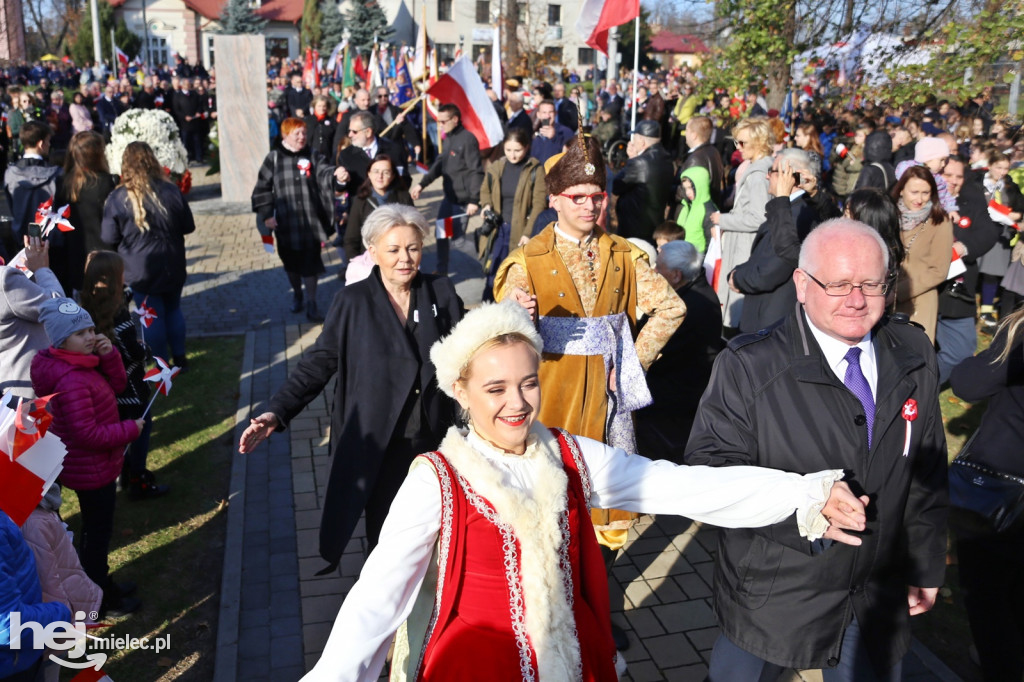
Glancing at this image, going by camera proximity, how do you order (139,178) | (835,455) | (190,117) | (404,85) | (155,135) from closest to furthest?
(835,455)
(139,178)
(155,135)
(404,85)
(190,117)

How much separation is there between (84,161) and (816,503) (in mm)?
7353

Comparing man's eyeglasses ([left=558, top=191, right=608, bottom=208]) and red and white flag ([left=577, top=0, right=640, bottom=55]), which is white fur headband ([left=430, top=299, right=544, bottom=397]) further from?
red and white flag ([left=577, top=0, right=640, bottom=55])

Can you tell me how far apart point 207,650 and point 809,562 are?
2.98 m

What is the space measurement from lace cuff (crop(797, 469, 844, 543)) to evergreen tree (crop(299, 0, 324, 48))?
65164mm

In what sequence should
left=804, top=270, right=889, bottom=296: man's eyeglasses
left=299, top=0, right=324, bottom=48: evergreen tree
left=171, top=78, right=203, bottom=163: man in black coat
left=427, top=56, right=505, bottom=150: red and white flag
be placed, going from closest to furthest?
left=804, top=270, right=889, bottom=296: man's eyeglasses → left=427, top=56, right=505, bottom=150: red and white flag → left=171, top=78, right=203, bottom=163: man in black coat → left=299, top=0, right=324, bottom=48: evergreen tree

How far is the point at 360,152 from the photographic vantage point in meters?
9.18

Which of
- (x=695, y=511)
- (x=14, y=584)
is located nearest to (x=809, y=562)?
(x=695, y=511)

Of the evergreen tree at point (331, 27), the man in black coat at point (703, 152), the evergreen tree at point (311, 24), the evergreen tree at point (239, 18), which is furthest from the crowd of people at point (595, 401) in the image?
the evergreen tree at point (311, 24)

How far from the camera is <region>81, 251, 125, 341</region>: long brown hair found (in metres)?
5.27

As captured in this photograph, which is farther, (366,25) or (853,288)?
(366,25)

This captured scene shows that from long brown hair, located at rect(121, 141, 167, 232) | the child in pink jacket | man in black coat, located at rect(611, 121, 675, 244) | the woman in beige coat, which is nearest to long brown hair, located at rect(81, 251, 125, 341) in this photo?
the child in pink jacket

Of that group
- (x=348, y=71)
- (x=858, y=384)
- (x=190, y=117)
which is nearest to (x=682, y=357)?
(x=858, y=384)

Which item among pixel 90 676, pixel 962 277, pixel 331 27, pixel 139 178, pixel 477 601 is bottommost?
pixel 90 676

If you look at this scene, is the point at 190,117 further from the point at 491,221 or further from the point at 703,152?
the point at 703,152
